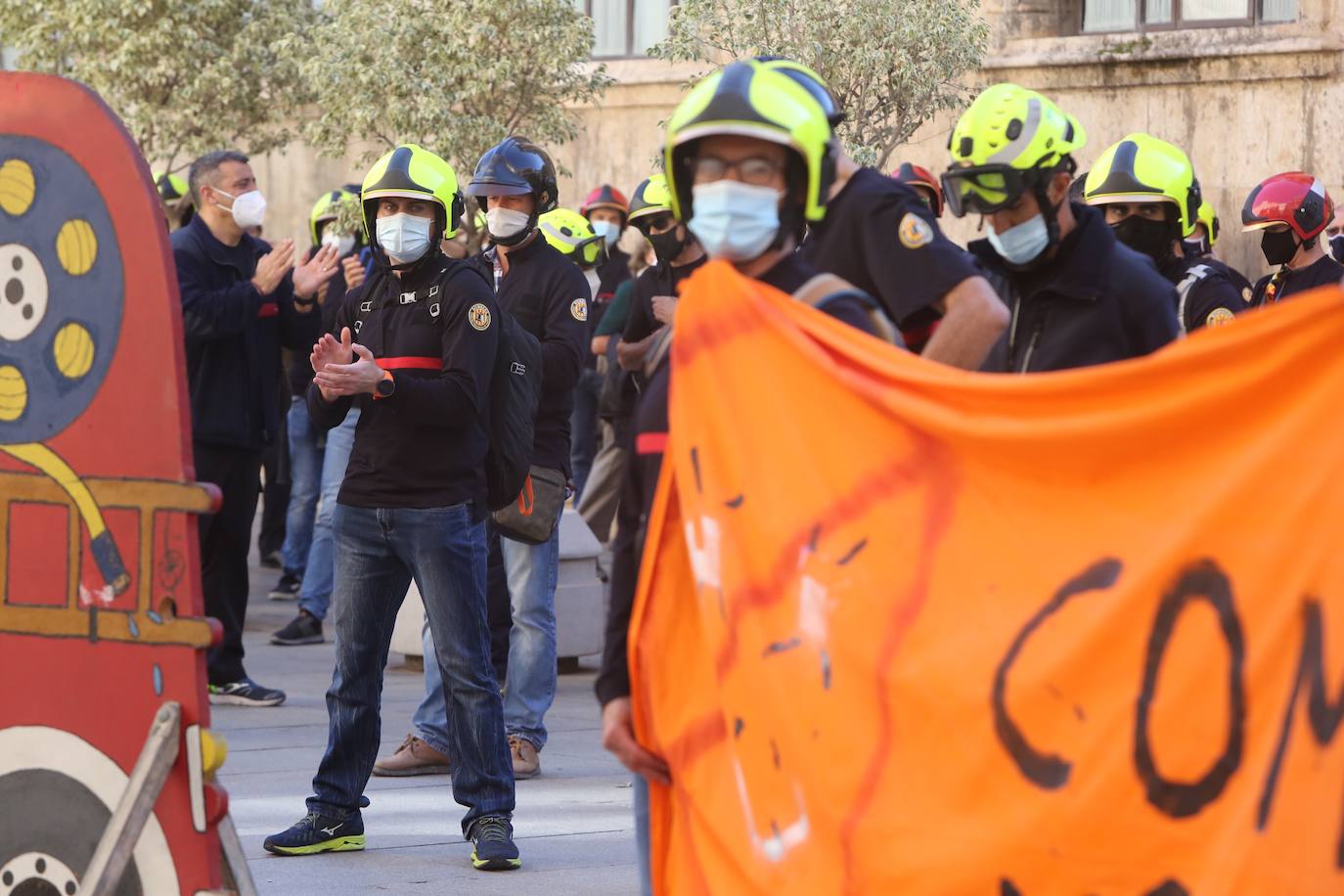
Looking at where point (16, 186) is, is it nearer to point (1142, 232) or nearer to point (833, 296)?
point (833, 296)

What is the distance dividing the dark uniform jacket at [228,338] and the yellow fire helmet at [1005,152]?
192 inches

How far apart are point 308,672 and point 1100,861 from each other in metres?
7.68

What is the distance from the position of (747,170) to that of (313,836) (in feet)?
11.3

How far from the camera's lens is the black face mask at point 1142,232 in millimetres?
7566

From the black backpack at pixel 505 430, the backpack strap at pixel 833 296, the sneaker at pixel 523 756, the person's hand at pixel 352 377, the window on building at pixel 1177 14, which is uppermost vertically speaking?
the window on building at pixel 1177 14

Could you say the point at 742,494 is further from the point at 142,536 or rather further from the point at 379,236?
the point at 379,236

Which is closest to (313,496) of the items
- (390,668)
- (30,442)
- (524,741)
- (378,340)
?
(390,668)

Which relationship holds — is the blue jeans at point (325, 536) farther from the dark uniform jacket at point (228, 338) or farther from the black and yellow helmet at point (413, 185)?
the black and yellow helmet at point (413, 185)

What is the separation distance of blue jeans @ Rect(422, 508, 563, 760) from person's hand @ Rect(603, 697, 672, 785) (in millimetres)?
4044

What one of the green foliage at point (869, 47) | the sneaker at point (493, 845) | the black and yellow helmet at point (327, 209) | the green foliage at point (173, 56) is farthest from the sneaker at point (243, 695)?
the green foliage at point (173, 56)

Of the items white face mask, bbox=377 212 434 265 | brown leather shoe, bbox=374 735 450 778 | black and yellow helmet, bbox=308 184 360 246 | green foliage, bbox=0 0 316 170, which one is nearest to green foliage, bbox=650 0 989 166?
black and yellow helmet, bbox=308 184 360 246

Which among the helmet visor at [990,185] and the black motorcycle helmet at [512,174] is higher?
the black motorcycle helmet at [512,174]

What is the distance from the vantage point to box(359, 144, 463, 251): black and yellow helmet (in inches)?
273

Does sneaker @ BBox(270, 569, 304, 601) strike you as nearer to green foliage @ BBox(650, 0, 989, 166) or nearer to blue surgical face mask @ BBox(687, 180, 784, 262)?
green foliage @ BBox(650, 0, 989, 166)
